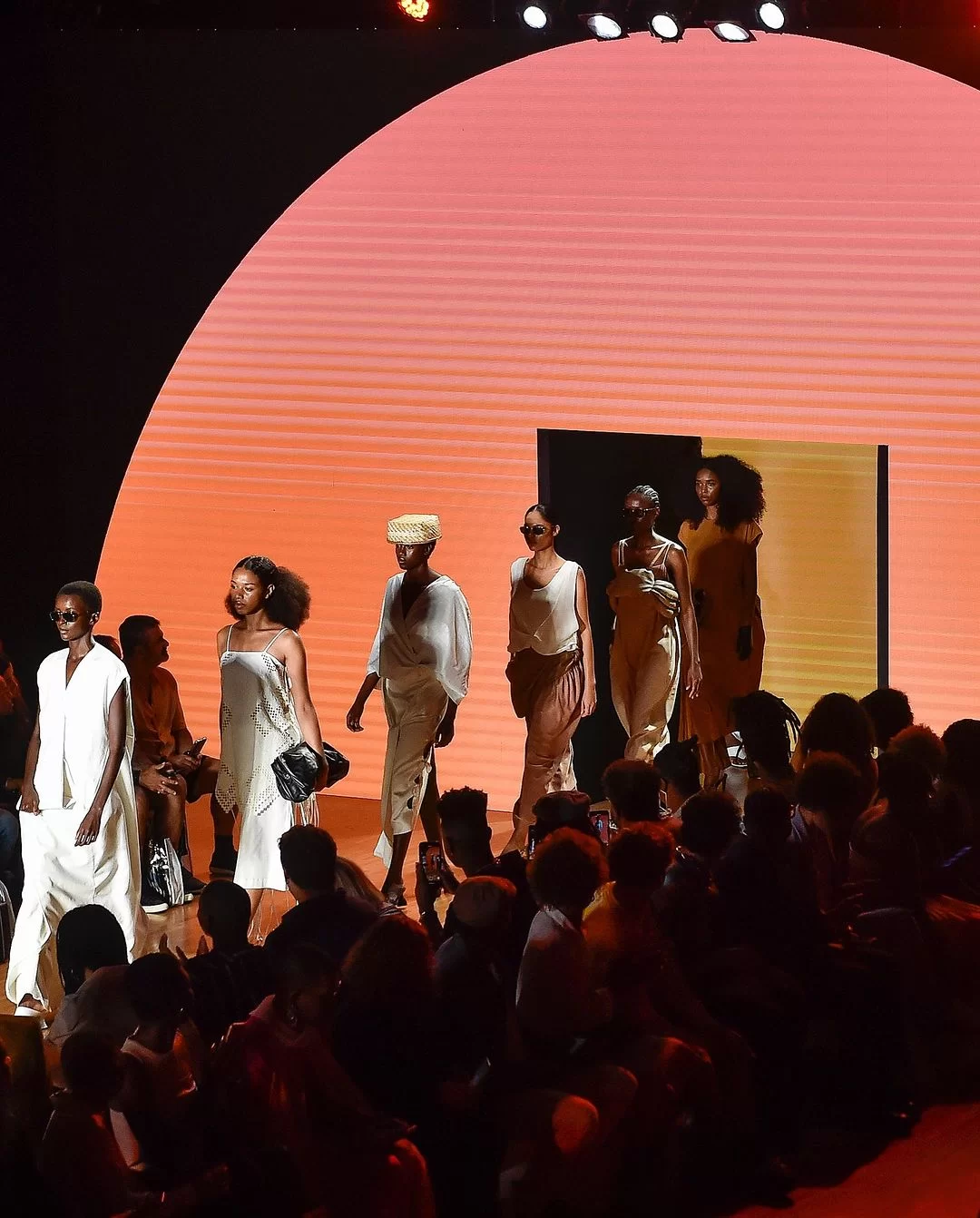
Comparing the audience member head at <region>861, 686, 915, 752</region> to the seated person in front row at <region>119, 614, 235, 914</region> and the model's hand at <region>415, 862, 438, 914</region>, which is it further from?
the seated person in front row at <region>119, 614, 235, 914</region>

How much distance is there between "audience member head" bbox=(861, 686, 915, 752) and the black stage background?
11.5 ft

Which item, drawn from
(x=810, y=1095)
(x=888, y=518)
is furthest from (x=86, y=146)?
(x=810, y=1095)

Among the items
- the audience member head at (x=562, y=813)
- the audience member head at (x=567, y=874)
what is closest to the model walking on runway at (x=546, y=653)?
the audience member head at (x=562, y=813)

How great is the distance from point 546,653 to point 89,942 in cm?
400

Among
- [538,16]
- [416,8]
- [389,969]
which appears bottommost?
[389,969]

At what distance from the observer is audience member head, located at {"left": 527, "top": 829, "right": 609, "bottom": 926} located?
458 centimetres

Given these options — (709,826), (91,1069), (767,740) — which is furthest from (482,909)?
(767,740)

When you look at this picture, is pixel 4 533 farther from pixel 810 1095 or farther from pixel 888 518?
pixel 810 1095

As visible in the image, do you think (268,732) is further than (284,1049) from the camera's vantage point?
Yes

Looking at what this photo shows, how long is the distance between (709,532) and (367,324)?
200cm

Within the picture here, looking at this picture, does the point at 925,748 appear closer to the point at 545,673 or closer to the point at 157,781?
the point at 545,673

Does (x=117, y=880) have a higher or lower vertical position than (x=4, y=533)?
lower

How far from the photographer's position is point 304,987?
13.1 ft

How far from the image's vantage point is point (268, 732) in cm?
697
